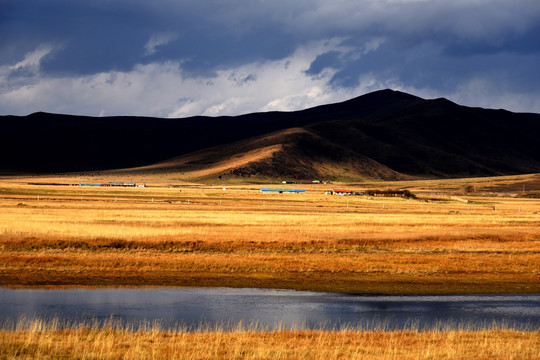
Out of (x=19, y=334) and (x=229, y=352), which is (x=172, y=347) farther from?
(x=19, y=334)

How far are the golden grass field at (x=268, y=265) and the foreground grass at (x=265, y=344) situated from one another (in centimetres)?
5

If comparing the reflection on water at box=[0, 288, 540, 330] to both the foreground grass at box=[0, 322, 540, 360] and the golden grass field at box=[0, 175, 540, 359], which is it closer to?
the golden grass field at box=[0, 175, 540, 359]

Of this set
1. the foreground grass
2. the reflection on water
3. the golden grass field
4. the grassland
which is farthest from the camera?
the grassland

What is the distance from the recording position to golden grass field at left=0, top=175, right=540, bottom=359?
17609mm

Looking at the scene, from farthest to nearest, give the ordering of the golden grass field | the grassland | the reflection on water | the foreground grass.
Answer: the grassland → the reflection on water → the golden grass field → the foreground grass

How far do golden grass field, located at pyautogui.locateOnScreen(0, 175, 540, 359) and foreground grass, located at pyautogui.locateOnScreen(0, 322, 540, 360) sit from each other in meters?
0.05

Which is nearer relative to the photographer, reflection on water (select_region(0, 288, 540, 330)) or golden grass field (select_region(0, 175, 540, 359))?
golden grass field (select_region(0, 175, 540, 359))

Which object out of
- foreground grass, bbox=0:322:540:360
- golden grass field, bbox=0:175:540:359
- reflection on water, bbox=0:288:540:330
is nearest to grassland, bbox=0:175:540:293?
golden grass field, bbox=0:175:540:359

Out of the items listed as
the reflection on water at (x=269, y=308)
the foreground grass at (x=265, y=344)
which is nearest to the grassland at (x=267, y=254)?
the reflection on water at (x=269, y=308)

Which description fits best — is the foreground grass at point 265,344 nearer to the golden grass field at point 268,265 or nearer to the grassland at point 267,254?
the golden grass field at point 268,265

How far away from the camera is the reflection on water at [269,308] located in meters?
23.2

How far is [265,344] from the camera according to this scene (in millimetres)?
18172

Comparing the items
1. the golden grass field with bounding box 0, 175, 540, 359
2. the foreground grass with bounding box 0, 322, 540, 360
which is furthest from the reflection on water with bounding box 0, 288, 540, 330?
the foreground grass with bounding box 0, 322, 540, 360

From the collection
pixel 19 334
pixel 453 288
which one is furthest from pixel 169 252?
pixel 19 334
